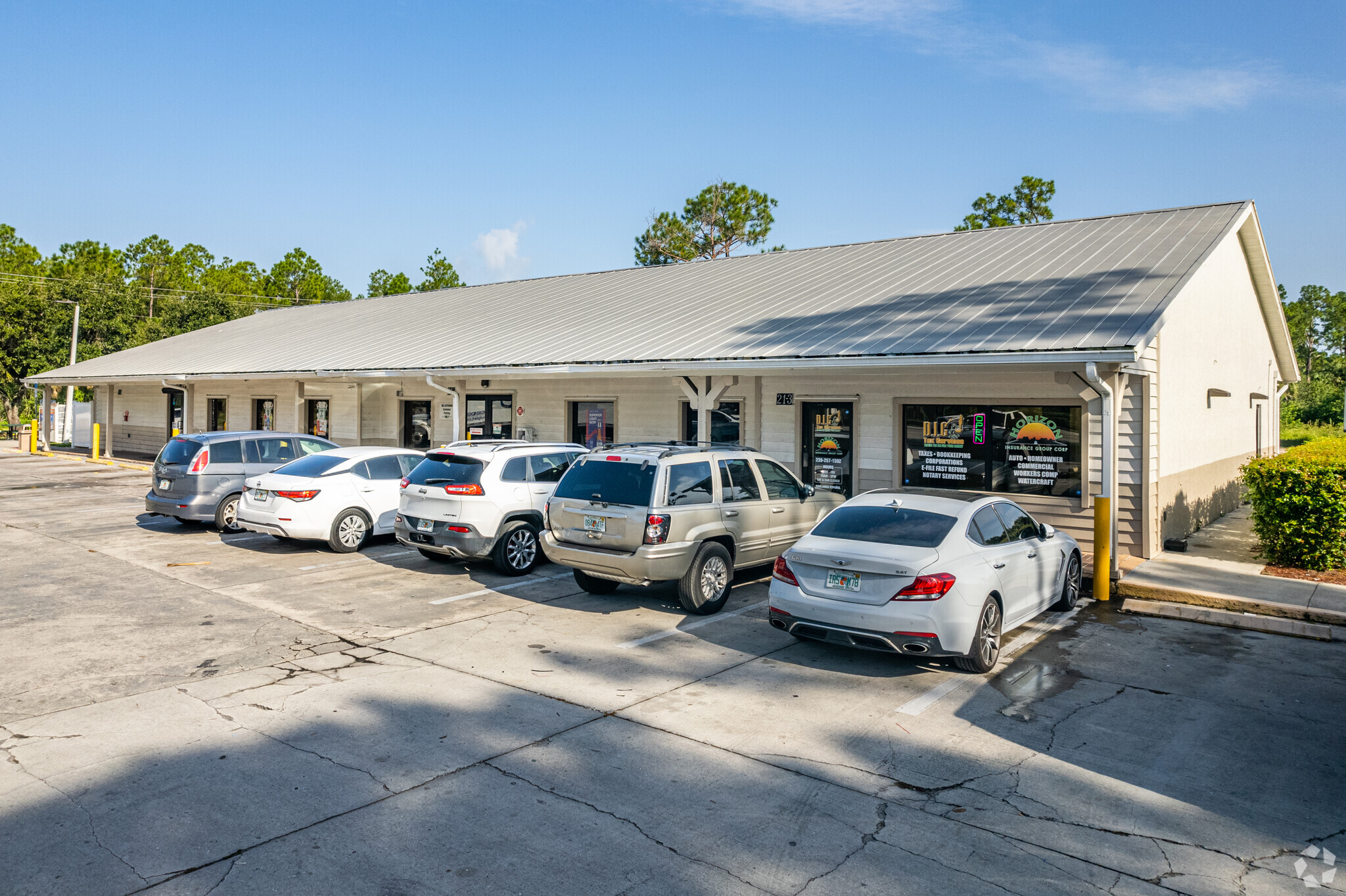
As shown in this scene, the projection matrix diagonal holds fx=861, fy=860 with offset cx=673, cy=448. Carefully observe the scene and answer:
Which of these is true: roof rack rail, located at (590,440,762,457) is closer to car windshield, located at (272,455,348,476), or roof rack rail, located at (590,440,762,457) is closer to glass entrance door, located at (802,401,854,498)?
glass entrance door, located at (802,401,854,498)

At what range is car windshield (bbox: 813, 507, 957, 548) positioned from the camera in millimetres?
7457

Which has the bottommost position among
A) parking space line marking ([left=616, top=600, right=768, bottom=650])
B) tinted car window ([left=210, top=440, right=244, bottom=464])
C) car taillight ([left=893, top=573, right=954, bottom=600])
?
parking space line marking ([left=616, top=600, right=768, bottom=650])

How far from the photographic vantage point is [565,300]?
22.8 meters

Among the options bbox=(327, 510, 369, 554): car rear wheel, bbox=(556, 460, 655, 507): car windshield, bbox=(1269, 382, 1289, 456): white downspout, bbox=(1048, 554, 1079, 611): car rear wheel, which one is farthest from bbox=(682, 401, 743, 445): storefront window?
bbox=(1269, 382, 1289, 456): white downspout

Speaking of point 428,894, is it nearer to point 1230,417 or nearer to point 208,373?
point 1230,417

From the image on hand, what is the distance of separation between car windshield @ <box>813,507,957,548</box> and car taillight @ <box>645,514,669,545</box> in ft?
5.32

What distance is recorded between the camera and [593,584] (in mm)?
10156

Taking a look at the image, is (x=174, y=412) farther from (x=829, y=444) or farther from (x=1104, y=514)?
(x=1104, y=514)

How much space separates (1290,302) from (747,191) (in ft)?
314

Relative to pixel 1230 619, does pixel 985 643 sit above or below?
above

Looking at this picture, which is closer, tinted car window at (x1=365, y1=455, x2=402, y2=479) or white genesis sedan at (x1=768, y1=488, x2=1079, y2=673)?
white genesis sedan at (x1=768, y1=488, x2=1079, y2=673)

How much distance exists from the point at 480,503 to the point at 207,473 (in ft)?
20.7

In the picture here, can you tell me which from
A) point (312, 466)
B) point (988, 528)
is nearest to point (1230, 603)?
point (988, 528)

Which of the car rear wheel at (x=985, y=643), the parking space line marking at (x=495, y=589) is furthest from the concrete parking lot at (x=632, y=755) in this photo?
the parking space line marking at (x=495, y=589)
